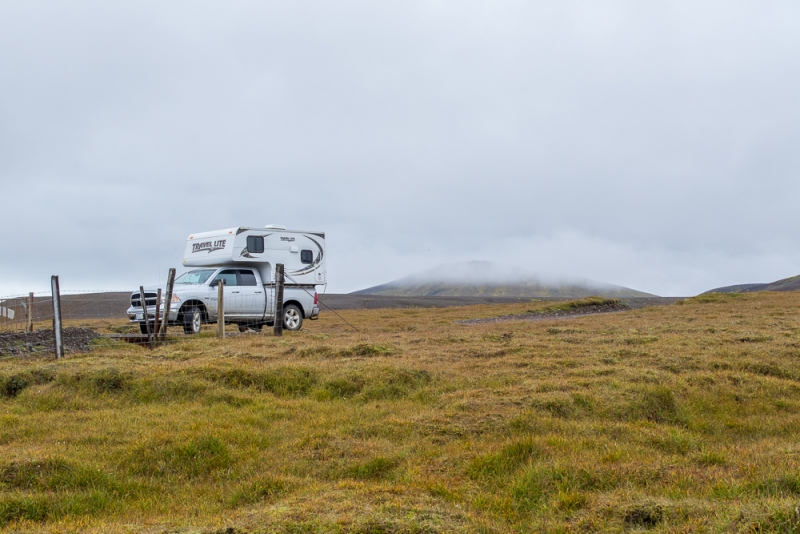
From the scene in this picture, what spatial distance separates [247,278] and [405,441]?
14935 mm

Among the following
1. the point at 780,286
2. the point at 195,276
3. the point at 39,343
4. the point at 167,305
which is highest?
the point at 195,276

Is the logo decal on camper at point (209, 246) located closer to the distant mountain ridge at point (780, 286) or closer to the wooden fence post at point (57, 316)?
the wooden fence post at point (57, 316)

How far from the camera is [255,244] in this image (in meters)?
21.6

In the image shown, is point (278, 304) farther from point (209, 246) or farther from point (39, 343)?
point (39, 343)

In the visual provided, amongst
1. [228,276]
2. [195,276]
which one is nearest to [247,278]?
[228,276]

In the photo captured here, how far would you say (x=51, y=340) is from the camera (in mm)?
15258

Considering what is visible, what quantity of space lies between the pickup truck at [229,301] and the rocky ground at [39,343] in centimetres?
198

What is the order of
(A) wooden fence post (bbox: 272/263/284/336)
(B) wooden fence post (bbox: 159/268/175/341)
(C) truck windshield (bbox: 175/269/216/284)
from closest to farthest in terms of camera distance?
(B) wooden fence post (bbox: 159/268/175/341), (A) wooden fence post (bbox: 272/263/284/336), (C) truck windshield (bbox: 175/269/216/284)

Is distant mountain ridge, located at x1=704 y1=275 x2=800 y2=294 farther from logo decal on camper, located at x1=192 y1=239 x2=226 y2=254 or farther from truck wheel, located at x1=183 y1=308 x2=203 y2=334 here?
truck wheel, located at x1=183 y1=308 x2=203 y2=334

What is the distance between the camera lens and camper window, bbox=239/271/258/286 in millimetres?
21016

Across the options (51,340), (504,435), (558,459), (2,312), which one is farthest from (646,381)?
(2,312)

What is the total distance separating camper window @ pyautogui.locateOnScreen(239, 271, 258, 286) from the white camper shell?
42 centimetres

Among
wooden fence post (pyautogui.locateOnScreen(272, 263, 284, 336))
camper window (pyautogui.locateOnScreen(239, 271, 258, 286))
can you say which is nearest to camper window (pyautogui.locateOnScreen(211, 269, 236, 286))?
camper window (pyautogui.locateOnScreen(239, 271, 258, 286))

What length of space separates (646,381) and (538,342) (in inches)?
205
